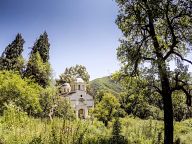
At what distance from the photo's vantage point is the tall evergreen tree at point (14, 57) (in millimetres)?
57406

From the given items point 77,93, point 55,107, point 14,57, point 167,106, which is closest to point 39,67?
point 14,57

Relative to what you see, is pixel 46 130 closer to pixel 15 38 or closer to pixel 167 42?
pixel 167 42

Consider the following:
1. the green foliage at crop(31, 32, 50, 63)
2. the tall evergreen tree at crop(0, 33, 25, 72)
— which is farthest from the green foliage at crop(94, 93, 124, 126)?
the green foliage at crop(31, 32, 50, 63)

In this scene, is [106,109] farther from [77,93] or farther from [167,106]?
[77,93]

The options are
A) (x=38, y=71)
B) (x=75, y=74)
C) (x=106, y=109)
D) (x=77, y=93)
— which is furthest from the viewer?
(x=75, y=74)

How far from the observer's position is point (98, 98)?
203ft

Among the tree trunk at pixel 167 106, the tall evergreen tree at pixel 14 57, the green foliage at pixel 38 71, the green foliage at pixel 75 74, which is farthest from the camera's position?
the green foliage at pixel 75 74

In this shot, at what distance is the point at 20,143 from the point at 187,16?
32.2 feet

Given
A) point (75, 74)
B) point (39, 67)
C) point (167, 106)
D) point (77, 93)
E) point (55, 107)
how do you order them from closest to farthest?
point (167, 106) → point (55, 107) → point (39, 67) → point (77, 93) → point (75, 74)

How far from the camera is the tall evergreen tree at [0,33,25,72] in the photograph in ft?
188

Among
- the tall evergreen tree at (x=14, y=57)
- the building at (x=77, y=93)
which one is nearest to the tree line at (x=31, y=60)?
the tall evergreen tree at (x=14, y=57)

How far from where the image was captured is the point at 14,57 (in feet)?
196

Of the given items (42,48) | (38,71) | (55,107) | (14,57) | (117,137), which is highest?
(42,48)

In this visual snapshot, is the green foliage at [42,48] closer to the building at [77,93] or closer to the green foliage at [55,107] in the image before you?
the building at [77,93]
